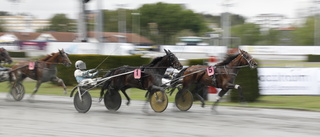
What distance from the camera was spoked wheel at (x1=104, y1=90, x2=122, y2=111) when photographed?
35.3 ft

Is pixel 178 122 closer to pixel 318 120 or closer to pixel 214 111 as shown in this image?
pixel 214 111

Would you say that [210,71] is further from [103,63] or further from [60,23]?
[60,23]

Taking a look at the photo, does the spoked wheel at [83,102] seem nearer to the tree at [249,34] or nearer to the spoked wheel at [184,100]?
the spoked wheel at [184,100]

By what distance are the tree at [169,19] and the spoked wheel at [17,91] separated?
69.7 meters

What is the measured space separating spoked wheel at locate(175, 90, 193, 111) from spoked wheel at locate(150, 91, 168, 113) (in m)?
0.82

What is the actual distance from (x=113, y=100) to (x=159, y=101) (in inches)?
54.4

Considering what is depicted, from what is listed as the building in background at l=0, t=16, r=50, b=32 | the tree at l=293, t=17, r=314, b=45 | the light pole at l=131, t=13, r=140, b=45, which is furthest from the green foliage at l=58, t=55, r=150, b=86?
the light pole at l=131, t=13, r=140, b=45

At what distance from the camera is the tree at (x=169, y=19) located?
8419 cm

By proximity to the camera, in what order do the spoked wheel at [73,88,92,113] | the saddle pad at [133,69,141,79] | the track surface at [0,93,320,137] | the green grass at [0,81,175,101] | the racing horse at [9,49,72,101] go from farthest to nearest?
the green grass at [0,81,175,101]
the racing horse at [9,49,72,101]
the spoked wheel at [73,88,92,113]
the saddle pad at [133,69,141,79]
the track surface at [0,93,320,137]

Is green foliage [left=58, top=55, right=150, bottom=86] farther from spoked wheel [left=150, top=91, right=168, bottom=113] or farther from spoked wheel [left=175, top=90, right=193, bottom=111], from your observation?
spoked wheel [left=150, top=91, right=168, bottom=113]

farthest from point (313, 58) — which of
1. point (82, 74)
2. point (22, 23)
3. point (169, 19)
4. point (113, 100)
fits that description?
point (22, 23)

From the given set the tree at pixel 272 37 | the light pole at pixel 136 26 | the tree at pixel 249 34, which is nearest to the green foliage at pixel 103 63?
the tree at pixel 249 34

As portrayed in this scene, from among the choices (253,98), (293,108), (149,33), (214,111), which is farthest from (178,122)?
(149,33)

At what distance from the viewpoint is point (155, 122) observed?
8781 millimetres
